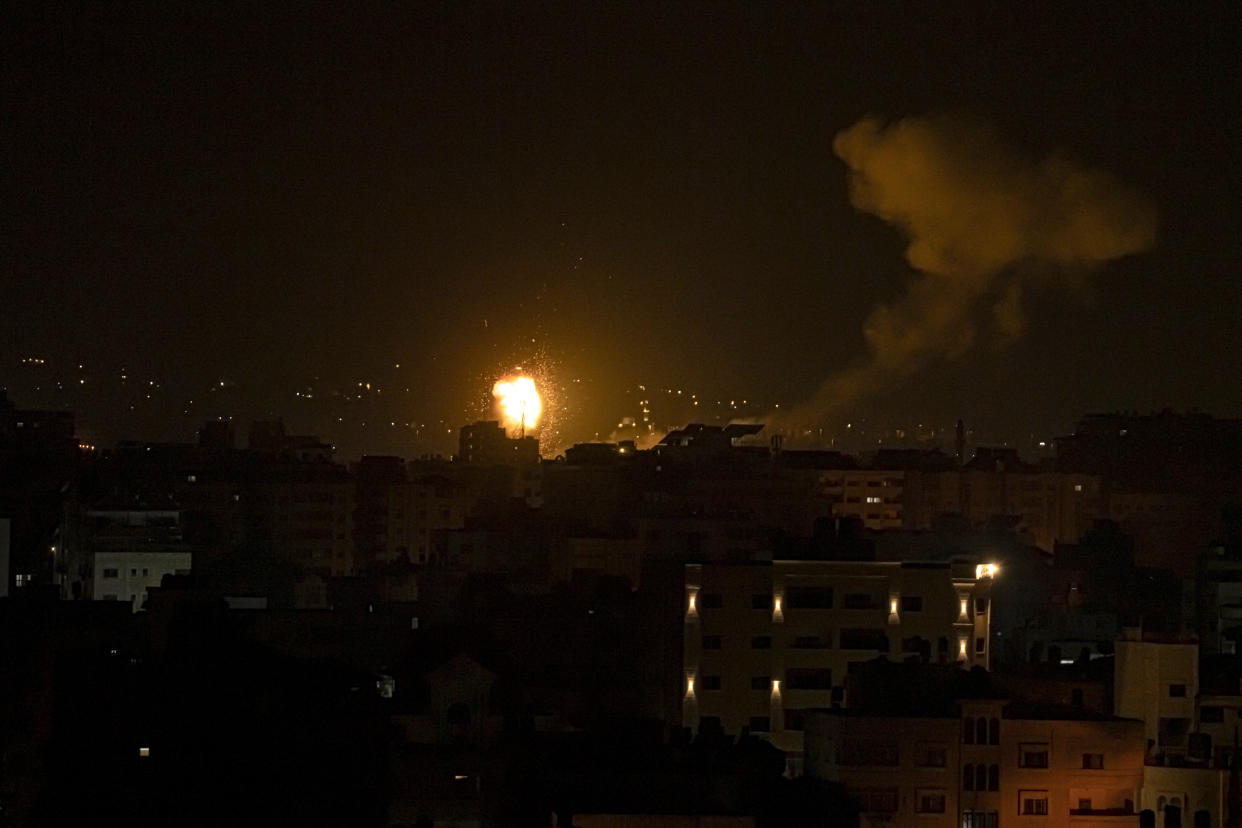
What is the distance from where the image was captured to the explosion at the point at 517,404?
71000 millimetres

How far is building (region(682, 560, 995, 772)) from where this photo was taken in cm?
2873

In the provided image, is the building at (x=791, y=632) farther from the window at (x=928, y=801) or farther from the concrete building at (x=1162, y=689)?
the window at (x=928, y=801)

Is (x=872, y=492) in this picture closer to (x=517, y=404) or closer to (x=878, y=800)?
(x=517, y=404)

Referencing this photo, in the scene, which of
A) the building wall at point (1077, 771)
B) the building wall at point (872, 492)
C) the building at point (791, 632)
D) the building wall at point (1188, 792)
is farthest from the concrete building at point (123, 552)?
the building wall at point (872, 492)

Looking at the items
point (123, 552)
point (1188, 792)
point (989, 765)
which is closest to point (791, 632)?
point (989, 765)

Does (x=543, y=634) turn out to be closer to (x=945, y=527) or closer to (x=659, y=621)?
(x=659, y=621)

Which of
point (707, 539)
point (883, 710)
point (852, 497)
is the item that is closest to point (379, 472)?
point (852, 497)

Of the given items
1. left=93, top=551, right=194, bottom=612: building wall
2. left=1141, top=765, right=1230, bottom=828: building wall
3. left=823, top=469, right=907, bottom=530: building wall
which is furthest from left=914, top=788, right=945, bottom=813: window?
left=823, top=469, right=907, bottom=530: building wall

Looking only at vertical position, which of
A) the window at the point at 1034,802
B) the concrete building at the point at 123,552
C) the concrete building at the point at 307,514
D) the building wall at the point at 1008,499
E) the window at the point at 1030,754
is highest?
the building wall at the point at 1008,499

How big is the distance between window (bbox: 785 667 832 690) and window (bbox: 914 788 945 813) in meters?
4.26

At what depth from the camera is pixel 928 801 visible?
80.7ft

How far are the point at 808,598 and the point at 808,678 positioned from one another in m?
0.83

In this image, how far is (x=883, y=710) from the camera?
25016 millimetres

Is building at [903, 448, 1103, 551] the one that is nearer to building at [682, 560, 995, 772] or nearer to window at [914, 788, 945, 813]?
building at [682, 560, 995, 772]
